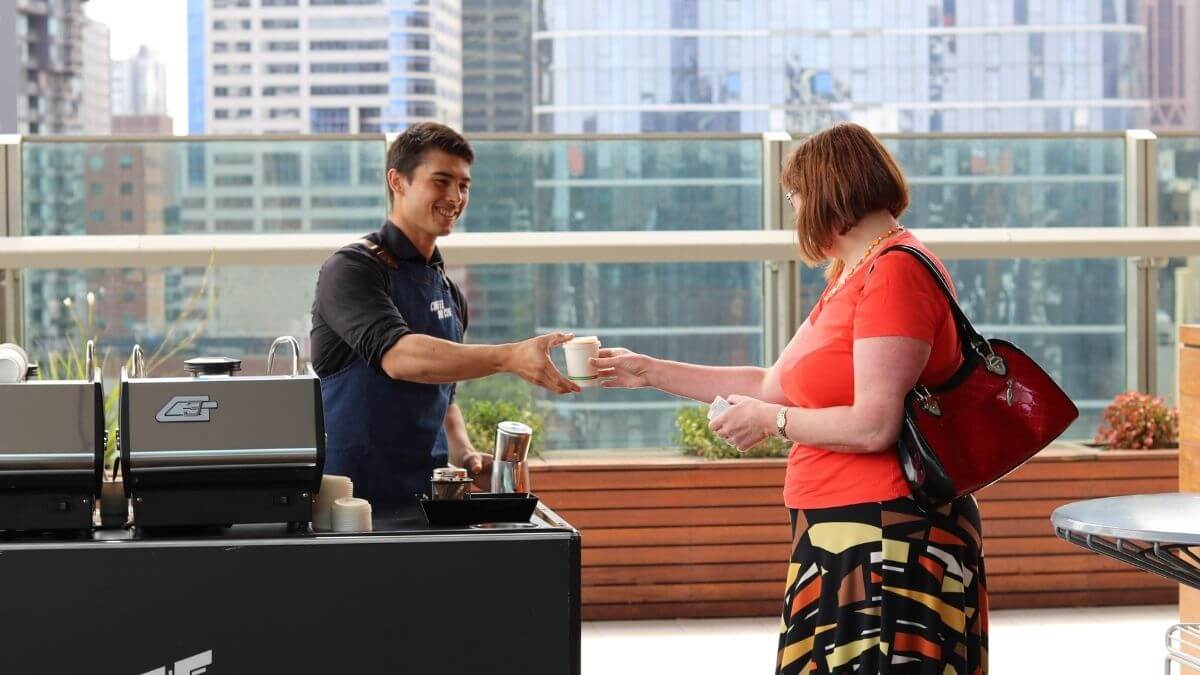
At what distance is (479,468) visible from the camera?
10.6ft

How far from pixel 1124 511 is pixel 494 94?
137 ft

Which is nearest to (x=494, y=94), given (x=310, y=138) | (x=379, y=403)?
(x=310, y=138)

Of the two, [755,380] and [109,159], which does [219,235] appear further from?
[755,380]

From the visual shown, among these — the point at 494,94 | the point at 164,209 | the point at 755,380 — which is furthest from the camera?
the point at 494,94

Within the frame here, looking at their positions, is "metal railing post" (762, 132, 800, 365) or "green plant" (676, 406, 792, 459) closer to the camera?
"green plant" (676, 406, 792, 459)

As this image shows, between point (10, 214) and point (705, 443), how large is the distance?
9.95 feet

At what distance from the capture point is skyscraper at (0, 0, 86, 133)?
41.6 m

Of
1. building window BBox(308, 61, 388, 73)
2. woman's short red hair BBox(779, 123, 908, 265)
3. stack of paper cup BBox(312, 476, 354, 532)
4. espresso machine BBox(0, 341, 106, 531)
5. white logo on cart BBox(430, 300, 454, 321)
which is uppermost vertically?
building window BBox(308, 61, 388, 73)

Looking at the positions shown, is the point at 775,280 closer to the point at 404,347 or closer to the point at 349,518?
the point at 404,347

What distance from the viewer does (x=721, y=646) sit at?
5.05 m

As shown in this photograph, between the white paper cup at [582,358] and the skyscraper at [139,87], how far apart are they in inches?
1725

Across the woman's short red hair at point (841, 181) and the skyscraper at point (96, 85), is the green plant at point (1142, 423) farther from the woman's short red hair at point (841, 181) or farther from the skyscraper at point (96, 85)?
the skyscraper at point (96, 85)

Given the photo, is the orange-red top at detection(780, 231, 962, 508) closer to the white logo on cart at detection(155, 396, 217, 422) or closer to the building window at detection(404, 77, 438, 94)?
the white logo on cart at detection(155, 396, 217, 422)

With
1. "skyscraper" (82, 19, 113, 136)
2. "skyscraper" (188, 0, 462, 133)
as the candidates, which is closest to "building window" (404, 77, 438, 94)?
"skyscraper" (188, 0, 462, 133)
